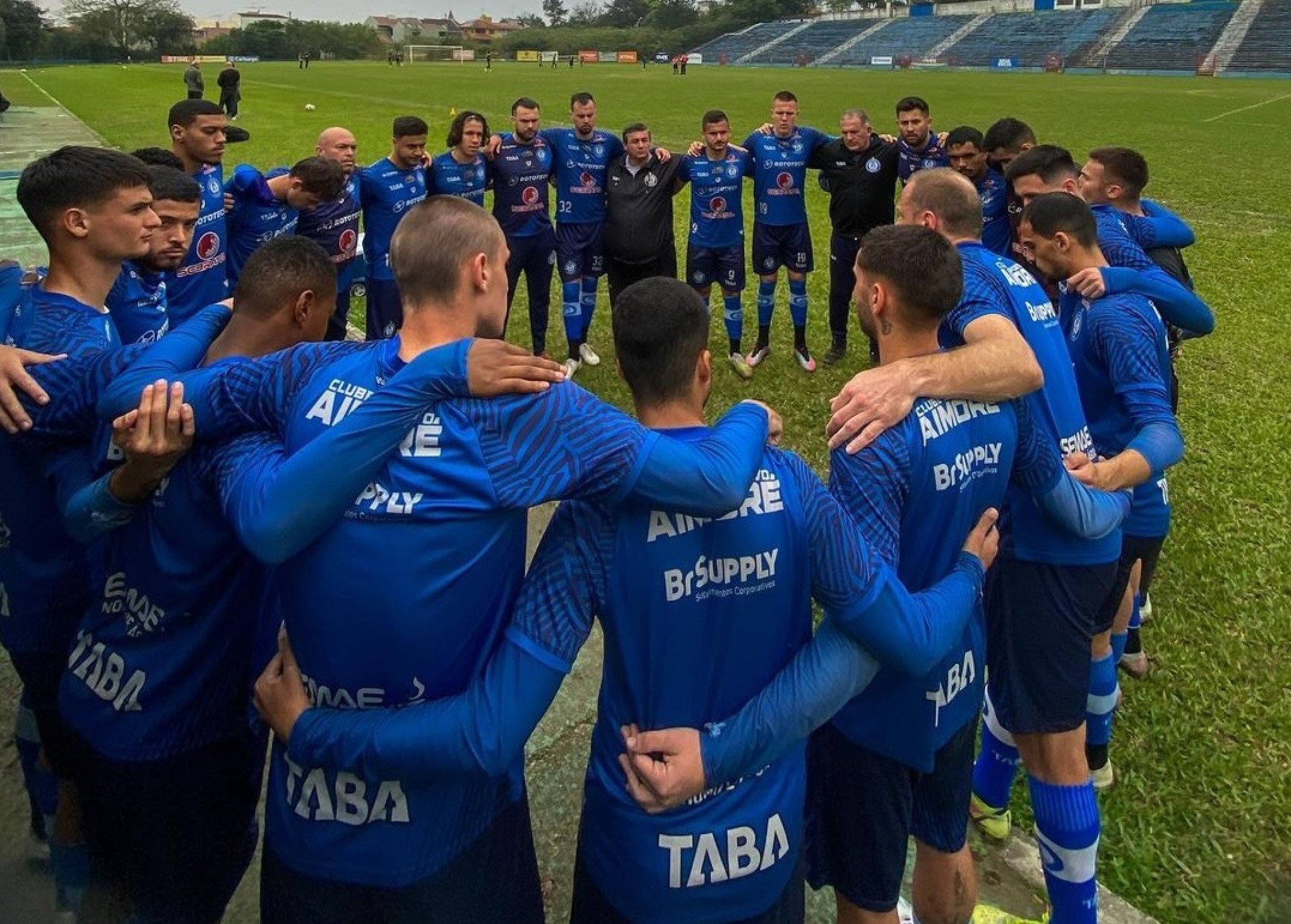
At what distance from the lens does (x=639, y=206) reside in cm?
866

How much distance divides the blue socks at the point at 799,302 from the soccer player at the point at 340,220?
13.7ft

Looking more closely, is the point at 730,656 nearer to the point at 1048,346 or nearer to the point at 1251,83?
the point at 1048,346

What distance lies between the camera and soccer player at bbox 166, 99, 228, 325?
5.80 m

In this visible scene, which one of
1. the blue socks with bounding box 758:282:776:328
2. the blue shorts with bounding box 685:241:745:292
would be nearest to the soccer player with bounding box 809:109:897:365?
the blue socks with bounding box 758:282:776:328

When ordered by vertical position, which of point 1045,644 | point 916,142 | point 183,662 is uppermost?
point 916,142

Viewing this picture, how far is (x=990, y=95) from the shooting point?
40.5 metres

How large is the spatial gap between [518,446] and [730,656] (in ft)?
2.13

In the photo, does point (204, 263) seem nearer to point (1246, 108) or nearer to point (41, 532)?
point (41, 532)

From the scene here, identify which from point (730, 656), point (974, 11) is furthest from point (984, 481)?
point (974, 11)

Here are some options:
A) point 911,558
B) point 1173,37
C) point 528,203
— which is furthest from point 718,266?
point 1173,37

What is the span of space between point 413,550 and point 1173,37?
76491mm

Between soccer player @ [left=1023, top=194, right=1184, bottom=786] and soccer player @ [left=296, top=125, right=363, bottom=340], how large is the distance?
526cm

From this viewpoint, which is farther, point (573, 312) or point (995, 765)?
point (573, 312)

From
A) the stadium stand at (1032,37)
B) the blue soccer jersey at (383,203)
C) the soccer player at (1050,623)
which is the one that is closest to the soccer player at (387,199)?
the blue soccer jersey at (383,203)
